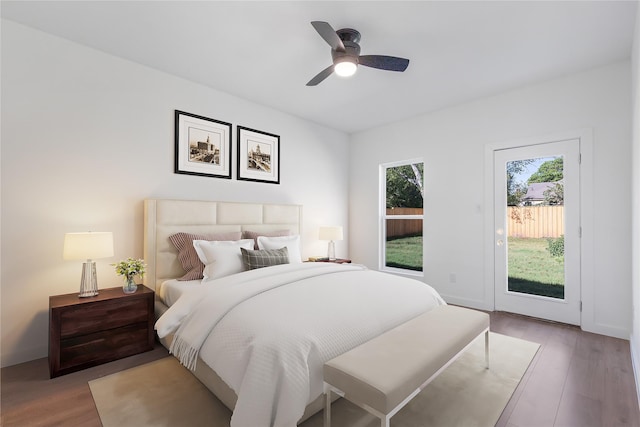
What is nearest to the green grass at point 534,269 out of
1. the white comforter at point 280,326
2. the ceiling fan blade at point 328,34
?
the white comforter at point 280,326

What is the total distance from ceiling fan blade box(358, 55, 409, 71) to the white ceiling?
0.24m

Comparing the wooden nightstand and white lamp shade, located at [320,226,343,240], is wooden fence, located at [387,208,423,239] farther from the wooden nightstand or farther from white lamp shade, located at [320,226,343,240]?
the wooden nightstand

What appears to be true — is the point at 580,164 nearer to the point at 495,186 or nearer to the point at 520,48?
the point at 495,186

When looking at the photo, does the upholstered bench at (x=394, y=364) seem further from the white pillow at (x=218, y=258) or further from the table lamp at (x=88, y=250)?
the table lamp at (x=88, y=250)

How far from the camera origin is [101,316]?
236 centimetres

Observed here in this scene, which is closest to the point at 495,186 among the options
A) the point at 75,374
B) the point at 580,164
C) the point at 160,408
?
the point at 580,164

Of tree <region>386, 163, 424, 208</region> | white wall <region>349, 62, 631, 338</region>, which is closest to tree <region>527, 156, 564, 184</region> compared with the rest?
white wall <region>349, 62, 631, 338</region>

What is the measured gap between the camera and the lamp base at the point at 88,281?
2.42 m

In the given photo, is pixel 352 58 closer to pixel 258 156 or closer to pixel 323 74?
pixel 323 74

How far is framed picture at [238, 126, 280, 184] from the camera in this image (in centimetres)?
379

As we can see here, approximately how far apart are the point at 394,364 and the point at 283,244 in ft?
7.02

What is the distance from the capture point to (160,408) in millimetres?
1806

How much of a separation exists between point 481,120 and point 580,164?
1175mm

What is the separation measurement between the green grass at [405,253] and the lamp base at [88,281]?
390cm
